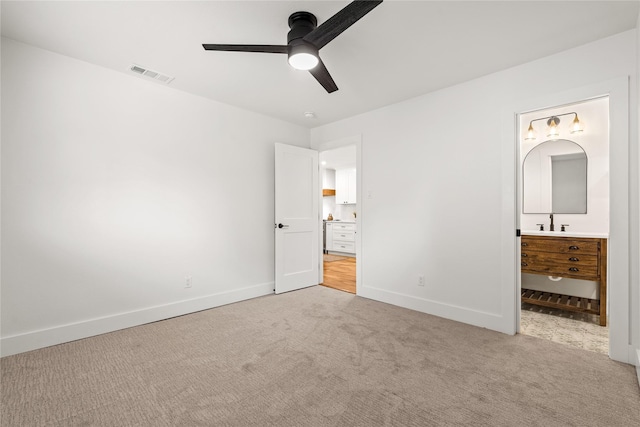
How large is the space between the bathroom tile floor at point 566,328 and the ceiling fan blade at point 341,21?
3.08 m

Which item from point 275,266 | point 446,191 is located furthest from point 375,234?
point 275,266

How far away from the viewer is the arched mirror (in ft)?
12.1

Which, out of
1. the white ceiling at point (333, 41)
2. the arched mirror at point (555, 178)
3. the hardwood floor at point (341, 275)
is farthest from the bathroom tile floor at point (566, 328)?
the white ceiling at point (333, 41)

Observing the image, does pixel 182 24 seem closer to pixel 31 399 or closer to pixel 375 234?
pixel 31 399

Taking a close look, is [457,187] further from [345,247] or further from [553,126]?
A: [345,247]

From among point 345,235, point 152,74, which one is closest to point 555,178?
point 345,235

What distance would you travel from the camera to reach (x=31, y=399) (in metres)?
1.77

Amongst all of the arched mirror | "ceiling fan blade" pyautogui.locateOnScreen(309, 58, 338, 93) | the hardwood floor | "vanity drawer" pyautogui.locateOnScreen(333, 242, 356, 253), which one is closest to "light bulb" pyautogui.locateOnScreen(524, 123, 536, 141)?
the arched mirror

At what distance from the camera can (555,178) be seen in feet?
12.7

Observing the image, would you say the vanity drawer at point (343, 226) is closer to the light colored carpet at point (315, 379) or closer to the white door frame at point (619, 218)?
the light colored carpet at point (315, 379)

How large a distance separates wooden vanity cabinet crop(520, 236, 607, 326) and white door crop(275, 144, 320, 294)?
281cm

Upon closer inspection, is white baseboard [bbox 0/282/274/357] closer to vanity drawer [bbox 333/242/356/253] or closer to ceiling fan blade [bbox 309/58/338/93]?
ceiling fan blade [bbox 309/58/338/93]

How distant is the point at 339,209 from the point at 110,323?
21.7ft

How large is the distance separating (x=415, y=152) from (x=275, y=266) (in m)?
2.41
